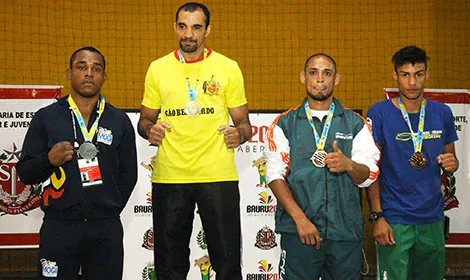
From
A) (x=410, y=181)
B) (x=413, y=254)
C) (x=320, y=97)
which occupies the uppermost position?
(x=320, y=97)

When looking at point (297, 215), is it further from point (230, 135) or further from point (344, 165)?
point (230, 135)

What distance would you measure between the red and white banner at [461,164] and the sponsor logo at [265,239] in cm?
203

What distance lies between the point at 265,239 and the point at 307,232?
214cm

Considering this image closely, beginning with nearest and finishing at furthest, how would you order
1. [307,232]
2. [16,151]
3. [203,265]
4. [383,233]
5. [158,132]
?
[307,232]
[158,132]
[383,233]
[203,265]
[16,151]

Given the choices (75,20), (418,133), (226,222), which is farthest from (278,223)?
(75,20)

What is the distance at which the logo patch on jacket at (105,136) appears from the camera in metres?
3.55

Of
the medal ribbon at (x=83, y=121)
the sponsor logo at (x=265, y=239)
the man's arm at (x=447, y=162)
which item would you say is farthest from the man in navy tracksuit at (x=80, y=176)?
the man's arm at (x=447, y=162)

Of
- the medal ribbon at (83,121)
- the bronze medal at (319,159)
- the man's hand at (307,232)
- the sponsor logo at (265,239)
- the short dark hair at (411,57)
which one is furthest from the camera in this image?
the sponsor logo at (265,239)

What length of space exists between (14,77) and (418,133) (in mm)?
5512

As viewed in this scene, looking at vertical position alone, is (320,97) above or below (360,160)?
above

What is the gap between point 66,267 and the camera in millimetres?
3377

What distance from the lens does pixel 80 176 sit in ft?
11.4

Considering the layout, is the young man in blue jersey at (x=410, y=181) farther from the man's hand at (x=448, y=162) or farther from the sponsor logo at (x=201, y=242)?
the sponsor logo at (x=201, y=242)

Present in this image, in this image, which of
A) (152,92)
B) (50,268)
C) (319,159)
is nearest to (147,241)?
(50,268)
